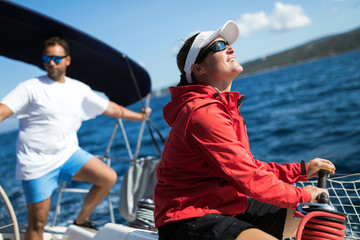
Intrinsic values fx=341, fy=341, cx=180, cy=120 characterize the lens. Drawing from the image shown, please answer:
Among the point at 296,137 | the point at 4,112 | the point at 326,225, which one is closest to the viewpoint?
the point at 326,225

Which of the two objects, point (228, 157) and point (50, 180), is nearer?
point (228, 157)

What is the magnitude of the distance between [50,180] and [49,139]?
1.03ft

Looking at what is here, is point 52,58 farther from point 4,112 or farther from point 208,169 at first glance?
point 208,169

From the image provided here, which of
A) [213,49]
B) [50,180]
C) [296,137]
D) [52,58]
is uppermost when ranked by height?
[296,137]

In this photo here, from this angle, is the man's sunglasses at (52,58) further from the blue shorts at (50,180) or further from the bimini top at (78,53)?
the blue shorts at (50,180)

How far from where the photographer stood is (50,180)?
2623 millimetres

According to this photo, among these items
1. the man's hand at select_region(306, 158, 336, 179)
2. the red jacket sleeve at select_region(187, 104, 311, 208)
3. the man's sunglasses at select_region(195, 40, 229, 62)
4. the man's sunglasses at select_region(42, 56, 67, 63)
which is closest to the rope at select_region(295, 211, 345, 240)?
the red jacket sleeve at select_region(187, 104, 311, 208)

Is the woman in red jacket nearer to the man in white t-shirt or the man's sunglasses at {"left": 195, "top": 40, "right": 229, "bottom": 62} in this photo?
the man's sunglasses at {"left": 195, "top": 40, "right": 229, "bottom": 62}

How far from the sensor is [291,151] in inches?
316

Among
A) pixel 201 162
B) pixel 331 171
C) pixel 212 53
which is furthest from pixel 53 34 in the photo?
pixel 331 171

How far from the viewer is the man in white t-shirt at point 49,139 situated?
2.54m

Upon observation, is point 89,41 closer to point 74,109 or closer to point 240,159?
point 74,109

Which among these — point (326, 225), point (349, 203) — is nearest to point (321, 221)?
→ point (326, 225)

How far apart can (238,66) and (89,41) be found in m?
2.21
